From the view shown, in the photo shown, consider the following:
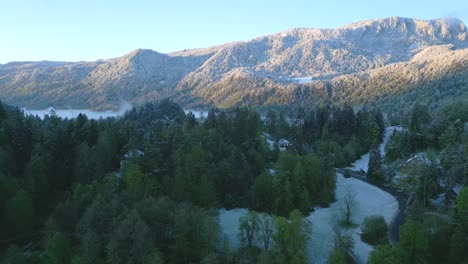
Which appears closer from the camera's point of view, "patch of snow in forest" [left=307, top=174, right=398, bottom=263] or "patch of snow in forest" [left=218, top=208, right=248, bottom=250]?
"patch of snow in forest" [left=307, top=174, right=398, bottom=263]

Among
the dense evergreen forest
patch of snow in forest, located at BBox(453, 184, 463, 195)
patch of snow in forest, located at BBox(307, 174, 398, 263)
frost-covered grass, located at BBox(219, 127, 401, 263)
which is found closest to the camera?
the dense evergreen forest

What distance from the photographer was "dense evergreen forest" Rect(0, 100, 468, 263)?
4450 cm

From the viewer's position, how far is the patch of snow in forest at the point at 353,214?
5116cm

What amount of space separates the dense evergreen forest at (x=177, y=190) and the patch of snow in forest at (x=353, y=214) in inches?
122

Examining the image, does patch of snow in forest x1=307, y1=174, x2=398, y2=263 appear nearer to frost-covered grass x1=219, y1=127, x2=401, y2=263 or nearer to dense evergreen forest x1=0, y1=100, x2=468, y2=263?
frost-covered grass x1=219, y1=127, x2=401, y2=263

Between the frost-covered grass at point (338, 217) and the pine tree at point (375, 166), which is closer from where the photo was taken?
the frost-covered grass at point (338, 217)

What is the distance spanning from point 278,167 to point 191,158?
15.8 m

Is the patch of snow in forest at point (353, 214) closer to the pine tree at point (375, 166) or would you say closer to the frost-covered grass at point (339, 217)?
the frost-covered grass at point (339, 217)

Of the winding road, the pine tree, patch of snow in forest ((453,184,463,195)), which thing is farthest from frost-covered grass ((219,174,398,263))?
patch of snow in forest ((453,184,463,195))

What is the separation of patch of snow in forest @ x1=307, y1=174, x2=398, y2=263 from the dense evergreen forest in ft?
10.1

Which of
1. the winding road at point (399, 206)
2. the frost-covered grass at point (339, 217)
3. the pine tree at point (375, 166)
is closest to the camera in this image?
the frost-covered grass at point (339, 217)

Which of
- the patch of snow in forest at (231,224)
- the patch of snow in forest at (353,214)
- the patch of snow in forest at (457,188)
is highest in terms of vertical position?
the patch of snow in forest at (457,188)

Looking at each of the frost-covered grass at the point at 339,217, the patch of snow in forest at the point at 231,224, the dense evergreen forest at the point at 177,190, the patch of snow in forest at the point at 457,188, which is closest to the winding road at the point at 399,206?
the frost-covered grass at the point at 339,217

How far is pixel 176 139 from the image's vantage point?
7662cm
